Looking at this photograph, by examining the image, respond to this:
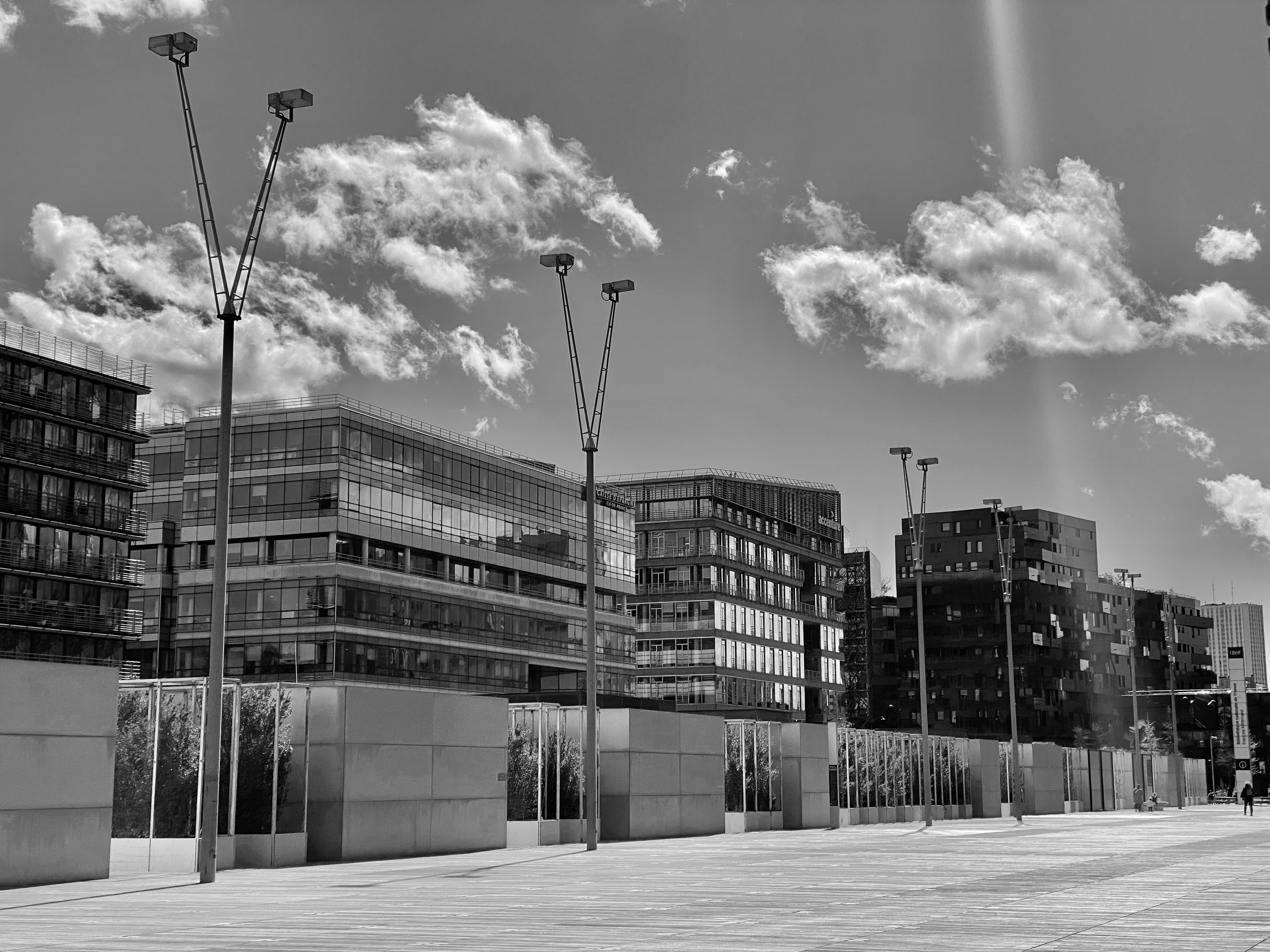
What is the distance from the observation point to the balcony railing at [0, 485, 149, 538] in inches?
4274

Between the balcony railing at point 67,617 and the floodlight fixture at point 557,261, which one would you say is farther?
the balcony railing at point 67,617

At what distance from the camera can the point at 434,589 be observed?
10538 centimetres

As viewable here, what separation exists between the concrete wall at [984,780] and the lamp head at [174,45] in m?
61.4

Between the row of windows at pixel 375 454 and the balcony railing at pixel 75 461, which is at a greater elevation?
the balcony railing at pixel 75 461

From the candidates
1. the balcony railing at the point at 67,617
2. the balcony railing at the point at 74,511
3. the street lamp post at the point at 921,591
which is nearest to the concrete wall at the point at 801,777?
the street lamp post at the point at 921,591

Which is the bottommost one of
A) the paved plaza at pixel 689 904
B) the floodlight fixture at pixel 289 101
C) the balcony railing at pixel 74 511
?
the paved plaza at pixel 689 904

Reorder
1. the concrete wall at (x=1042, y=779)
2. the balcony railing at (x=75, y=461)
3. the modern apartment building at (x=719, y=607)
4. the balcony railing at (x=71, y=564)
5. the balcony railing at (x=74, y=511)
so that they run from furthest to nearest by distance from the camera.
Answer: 1. the modern apartment building at (x=719, y=607)
2. the balcony railing at (x=75, y=461)
3. the balcony railing at (x=74, y=511)
4. the balcony railing at (x=71, y=564)
5. the concrete wall at (x=1042, y=779)

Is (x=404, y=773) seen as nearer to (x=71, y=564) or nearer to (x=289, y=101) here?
(x=289, y=101)

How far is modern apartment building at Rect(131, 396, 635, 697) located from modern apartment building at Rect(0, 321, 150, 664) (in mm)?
6686

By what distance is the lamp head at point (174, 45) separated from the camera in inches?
1175

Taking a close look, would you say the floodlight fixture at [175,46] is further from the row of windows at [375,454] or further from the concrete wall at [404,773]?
the row of windows at [375,454]

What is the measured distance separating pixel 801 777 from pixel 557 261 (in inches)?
933

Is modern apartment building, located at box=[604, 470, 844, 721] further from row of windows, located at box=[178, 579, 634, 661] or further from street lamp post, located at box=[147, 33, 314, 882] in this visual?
street lamp post, located at box=[147, 33, 314, 882]

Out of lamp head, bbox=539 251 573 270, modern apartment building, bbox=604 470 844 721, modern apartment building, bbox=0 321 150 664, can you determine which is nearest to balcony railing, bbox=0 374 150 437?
modern apartment building, bbox=0 321 150 664
